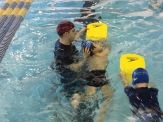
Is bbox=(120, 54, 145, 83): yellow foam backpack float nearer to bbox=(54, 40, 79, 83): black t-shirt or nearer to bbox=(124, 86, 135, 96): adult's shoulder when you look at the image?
bbox=(124, 86, 135, 96): adult's shoulder

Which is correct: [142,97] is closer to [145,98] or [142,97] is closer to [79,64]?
[145,98]

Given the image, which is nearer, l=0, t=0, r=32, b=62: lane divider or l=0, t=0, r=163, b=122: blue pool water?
l=0, t=0, r=163, b=122: blue pool water

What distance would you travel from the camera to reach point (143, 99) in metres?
4.75

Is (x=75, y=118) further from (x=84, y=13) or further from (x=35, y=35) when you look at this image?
(x=84, y=13)

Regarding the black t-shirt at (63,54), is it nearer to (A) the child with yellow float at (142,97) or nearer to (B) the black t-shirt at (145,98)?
(A) the child with yellow float at (142,97)

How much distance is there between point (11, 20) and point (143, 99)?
4706 mm

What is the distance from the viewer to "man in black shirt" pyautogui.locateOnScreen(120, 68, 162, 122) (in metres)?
4.68

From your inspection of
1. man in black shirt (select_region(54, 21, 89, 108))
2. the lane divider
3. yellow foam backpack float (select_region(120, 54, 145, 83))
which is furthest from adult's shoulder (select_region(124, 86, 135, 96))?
the lane divider

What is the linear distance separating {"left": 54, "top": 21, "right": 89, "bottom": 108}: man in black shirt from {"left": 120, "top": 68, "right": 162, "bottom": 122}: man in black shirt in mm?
937

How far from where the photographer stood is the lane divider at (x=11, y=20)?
7810 mm

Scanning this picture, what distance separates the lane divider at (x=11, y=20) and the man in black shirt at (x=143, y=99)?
3.16m

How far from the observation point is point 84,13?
27.9 feet

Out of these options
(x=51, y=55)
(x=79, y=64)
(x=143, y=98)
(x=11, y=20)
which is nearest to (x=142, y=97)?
(x=143, y=98)

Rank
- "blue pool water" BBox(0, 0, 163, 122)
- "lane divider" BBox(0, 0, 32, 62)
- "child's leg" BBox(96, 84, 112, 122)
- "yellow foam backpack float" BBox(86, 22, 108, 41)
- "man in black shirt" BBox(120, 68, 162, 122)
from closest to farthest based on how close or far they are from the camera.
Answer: "man in black shirt" BBox(120, 68, 162, 122), "child's leg" BBox(96, 84, 112, 122), "blue pool water" BBox(0, 0, 163, 122), "yellow foam backpack float" BBox(86, 22, 108, 41), "lane divider" BBox(0, 0, 32, 62)
